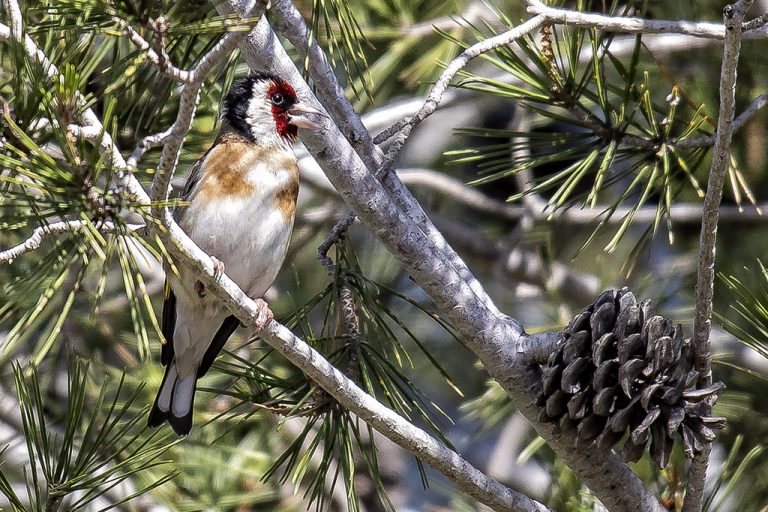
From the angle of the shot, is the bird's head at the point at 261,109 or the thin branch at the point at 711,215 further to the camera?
the bird's head at the point at 261,109

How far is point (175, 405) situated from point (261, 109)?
956mm

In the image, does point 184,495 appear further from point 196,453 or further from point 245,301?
point 245,301

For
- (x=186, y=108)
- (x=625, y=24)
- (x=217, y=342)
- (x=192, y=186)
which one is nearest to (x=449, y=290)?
(x=625, y=24)

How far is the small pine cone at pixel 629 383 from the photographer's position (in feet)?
6.77

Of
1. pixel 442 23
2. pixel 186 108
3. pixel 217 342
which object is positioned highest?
pixel 442 23

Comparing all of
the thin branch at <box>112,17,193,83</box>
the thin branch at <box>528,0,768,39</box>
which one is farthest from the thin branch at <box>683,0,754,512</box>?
the thin branch at <box>112,17,193,83</box>

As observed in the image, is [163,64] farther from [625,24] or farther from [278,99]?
[278,99]

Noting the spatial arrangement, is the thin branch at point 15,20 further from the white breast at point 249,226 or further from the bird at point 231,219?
the white breast at point 249,226

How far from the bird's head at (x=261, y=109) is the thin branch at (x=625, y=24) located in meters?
0.96

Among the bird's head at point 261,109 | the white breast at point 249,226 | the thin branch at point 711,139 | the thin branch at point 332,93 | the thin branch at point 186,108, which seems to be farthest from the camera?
the bird's head at point 261,109

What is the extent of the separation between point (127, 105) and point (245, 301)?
935 mm

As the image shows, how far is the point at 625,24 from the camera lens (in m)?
2.26

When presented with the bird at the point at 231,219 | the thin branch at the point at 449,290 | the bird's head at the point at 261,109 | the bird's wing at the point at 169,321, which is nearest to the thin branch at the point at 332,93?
the thin branch at the point at 449,290

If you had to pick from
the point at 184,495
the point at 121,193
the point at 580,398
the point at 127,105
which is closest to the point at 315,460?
the point at 184,495
